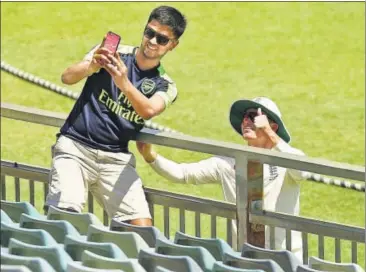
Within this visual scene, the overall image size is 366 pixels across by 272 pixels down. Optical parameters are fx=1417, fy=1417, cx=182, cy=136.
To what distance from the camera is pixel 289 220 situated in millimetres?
6367

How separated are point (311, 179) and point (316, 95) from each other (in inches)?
99.0

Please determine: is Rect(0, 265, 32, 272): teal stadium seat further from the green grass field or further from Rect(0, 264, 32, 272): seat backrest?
the green grass field

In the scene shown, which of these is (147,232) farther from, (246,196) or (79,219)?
(246,196)

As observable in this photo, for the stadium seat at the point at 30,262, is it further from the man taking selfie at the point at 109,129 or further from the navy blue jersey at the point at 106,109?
the navy blue jersey at the point at 106,109

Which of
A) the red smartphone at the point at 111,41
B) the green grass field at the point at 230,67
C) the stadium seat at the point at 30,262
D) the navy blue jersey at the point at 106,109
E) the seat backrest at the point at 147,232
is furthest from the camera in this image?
the green grass field at the point at 230,67

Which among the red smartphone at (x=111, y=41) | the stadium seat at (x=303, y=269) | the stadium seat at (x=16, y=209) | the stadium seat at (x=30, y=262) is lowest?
the stadium seat at (x=303, y=269)

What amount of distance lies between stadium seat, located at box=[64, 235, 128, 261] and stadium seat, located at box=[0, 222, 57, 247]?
86 millimetres

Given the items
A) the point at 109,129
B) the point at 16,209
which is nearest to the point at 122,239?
the point at 16,209

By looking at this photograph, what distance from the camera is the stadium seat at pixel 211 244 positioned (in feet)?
18.8

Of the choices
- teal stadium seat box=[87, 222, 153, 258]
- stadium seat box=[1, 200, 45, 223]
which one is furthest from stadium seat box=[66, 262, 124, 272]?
stadium seat box=[1, 200, 45, 223]

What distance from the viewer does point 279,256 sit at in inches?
220

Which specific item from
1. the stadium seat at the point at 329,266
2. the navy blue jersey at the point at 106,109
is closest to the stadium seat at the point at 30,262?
the stadium seat at the point at 329,266

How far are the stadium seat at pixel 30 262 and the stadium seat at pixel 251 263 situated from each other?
0.72 meters

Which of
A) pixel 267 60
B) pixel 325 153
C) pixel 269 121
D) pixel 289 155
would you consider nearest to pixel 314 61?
pixel 267 60
